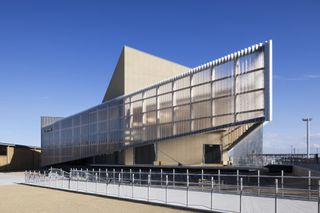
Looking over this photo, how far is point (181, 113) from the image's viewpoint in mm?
35812

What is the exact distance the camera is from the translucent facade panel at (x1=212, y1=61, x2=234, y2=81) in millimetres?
30166

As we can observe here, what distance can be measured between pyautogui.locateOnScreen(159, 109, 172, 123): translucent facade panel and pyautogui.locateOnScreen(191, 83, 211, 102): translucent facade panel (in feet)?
12.0

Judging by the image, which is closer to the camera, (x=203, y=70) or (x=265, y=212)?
(x=265, y=212)

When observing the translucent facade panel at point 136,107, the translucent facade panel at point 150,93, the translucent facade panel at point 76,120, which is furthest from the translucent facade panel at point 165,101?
the translucent facade panel at point 76,120

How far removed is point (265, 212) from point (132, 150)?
33.1m

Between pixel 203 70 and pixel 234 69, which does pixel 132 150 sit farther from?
pixel 234 69

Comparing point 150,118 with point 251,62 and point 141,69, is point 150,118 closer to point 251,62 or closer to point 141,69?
point 141,69

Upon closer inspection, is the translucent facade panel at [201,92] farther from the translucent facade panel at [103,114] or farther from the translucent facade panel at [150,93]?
the translucent facade panel at [103,114]

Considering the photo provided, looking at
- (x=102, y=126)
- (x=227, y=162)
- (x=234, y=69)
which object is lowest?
(x=227, y=162)

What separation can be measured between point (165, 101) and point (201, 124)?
5904mm

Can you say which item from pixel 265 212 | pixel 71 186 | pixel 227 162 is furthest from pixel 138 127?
pixel 265 212

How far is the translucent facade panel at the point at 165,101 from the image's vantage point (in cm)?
3756

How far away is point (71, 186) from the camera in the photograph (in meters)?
25.9

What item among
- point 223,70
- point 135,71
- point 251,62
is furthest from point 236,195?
point 135,71
